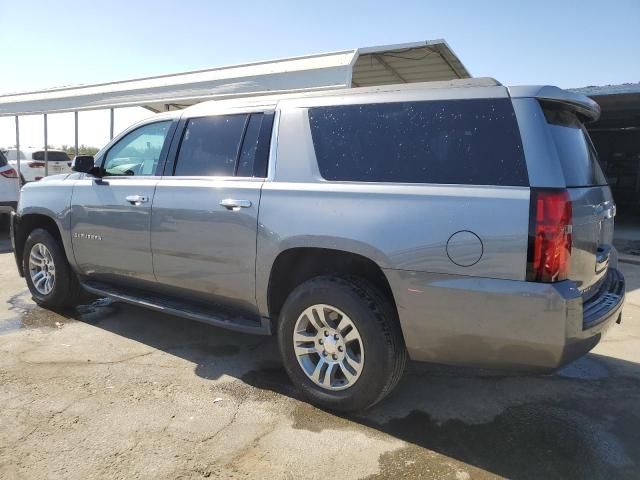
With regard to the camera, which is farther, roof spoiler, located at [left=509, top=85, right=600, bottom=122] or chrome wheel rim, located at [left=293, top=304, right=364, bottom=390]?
chrome wheel rim, located at [left=293, top=304, right=364, bottom=390]

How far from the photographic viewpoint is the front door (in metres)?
4.11

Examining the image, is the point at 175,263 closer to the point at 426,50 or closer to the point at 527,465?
the point at 527,465

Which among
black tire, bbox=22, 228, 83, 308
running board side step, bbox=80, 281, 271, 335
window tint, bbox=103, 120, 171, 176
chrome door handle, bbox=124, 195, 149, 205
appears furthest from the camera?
black tire, bbox=22, 228, 83, 308

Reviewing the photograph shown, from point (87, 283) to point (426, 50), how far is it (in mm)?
5891

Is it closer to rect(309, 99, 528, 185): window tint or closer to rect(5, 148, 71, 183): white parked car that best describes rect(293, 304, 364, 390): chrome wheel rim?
rect(309, 99, 528, 185): window tint

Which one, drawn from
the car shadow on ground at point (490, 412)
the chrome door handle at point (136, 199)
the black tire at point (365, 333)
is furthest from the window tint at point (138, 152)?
the black tire at point (365, 333)

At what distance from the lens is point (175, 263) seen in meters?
3.89

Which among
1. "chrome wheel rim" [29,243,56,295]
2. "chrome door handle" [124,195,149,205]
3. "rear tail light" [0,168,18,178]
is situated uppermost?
"chrome door handle" [124,195,149,205]

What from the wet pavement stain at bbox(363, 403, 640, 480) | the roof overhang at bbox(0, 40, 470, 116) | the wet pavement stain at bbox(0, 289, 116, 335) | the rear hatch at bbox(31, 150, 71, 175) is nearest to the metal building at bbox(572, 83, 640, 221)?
the roof overhang at bbox(0, 40, 470, 116)

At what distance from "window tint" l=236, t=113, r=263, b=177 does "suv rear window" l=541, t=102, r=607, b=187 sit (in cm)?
185

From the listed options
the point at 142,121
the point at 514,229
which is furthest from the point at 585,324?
the point at 142,121

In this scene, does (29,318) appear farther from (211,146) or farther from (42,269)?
(211,146)

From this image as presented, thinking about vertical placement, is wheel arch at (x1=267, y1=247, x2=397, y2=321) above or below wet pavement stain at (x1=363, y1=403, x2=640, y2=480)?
above

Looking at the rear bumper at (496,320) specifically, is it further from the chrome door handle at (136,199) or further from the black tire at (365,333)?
the chrome door handle at (136,199)
